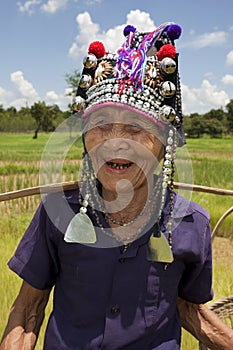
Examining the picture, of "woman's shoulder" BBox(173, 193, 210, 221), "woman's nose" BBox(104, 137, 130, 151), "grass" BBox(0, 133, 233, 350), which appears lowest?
"grass" BBox(0, 133, 233, 350)

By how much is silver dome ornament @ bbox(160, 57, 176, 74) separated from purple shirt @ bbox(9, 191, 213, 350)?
1.14 feet

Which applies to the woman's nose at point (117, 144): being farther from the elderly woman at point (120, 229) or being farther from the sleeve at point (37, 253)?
the sleeve at point (37, 253)

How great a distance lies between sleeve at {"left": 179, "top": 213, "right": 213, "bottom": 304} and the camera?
43.4 inches

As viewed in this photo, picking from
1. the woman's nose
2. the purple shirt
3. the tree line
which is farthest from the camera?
the tree line

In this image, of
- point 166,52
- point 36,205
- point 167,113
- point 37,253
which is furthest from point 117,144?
point 36,205

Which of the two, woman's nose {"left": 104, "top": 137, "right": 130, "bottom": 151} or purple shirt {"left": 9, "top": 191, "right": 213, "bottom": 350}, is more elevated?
woman's nose {"left": 104, "top": 137, "right": 130, "bottom": 151}

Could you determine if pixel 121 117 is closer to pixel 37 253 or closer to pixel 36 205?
pixel 37 253

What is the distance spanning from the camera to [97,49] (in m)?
1.01

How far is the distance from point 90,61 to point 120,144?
22 cm

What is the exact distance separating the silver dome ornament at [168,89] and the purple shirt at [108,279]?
30 cm

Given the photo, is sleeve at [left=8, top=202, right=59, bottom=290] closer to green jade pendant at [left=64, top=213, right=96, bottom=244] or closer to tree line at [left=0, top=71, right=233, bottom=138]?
green jade pendant at [left=64, top=213, right=96, bottom=244]

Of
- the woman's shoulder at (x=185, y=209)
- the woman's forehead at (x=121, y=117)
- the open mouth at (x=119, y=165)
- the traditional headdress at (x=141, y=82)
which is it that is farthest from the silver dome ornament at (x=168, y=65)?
the woman's shoulder at (x=185, y=209)

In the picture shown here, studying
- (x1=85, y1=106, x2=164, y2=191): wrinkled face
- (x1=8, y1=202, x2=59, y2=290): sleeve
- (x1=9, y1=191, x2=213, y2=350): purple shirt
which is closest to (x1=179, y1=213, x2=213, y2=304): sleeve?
(x1=9, y1=191, x2=213, y2=350): purple shirt

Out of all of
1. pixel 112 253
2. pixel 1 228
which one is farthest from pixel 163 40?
pixel 1 228
